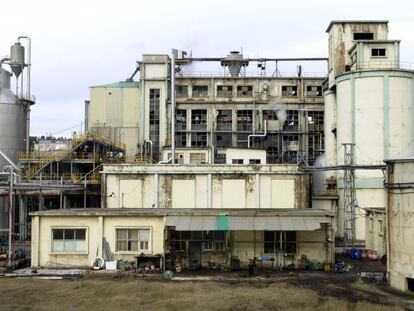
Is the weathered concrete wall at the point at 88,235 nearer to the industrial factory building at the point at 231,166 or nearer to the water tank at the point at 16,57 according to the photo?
the industrial factory building at the point at 231,166

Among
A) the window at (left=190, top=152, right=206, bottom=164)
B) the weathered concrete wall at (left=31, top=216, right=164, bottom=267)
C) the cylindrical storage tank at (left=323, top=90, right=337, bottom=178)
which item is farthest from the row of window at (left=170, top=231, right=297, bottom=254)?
the window at (left=190, top=152, right=206, bottom=164)

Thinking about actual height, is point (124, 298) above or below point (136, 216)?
below

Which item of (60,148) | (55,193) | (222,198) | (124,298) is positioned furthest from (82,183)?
(124,298)

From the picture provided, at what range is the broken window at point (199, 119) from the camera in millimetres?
62000

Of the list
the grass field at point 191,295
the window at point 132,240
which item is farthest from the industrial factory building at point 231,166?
the grass field at point 191,295

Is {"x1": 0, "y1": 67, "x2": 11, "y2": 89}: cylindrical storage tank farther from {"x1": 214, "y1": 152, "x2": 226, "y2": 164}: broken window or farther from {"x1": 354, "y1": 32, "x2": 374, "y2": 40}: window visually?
{"x1": 354, "y1": 32, "x2": 374, "y2": 40}: window

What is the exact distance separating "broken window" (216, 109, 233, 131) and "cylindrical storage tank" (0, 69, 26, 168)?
2058 centimetres

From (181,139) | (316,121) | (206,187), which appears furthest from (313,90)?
(206,187)

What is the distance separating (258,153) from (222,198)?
7.43 metres

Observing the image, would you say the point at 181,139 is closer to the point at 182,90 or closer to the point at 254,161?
the point at 182,90

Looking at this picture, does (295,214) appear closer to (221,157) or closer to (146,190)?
(146,190)

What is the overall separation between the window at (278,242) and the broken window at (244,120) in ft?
98.3

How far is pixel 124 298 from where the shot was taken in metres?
23.1

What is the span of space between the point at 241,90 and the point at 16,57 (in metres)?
23.6
